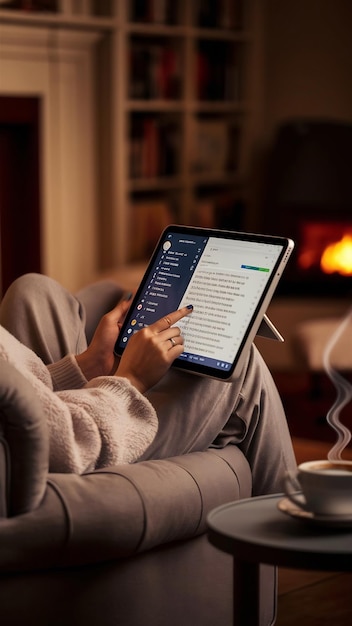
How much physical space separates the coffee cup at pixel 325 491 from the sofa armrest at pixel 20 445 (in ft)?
1.20

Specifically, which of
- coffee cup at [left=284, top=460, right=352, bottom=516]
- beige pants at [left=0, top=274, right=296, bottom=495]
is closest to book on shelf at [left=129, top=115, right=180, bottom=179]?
beige pants at [left=0, top=274, right=296, bottom=495]

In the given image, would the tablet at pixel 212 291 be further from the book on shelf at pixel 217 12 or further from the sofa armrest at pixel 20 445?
the book on shelf at pixel 217 12

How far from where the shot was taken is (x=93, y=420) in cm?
168

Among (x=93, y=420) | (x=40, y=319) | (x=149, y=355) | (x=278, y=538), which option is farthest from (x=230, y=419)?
(x=278, y=538)

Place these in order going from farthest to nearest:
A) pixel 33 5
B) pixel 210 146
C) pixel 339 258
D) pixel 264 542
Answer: pixel 210 146 < pixel 339 258 < pixel 33 5 < pixel 264 542

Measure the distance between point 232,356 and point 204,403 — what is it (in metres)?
0.15

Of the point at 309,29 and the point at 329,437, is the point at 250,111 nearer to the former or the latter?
the point at 309,29

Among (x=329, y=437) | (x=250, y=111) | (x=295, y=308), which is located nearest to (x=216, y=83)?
(x=250, y=111)

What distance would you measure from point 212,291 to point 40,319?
1.68ft

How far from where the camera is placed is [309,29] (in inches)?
220

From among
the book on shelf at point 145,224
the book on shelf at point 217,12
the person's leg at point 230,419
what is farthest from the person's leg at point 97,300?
the book on shelf at point 217,12

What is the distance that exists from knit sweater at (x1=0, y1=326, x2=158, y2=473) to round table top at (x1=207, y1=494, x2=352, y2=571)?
0.24 metres

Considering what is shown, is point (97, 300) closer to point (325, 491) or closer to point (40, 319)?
point (40, 319)

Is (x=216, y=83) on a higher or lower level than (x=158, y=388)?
higher
